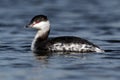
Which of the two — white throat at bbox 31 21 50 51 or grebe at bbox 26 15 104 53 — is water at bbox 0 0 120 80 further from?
white throat at bbox 31 21 50 51

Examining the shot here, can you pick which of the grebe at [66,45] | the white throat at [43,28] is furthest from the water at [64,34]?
the white throat at [43,28]

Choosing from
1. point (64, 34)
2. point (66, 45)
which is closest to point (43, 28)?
point (66, 45)

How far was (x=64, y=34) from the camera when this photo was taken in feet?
79.9

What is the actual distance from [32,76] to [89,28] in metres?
11.3

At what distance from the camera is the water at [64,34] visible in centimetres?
1511

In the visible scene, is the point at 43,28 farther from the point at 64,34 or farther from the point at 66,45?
the point at 64,34

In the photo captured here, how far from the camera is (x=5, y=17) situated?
97.6ft

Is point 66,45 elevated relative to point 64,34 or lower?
lower

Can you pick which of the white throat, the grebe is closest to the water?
the grebe

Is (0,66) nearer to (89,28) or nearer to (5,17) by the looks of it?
(89,28)

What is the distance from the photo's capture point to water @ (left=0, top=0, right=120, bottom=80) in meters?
15.1

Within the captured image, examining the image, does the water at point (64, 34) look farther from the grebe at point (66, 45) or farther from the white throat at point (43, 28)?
the white throat at point (43, 28)

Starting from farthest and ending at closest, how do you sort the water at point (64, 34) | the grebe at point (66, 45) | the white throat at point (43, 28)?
1. the white throat at point (43, 28)
2. the grebe at point (66, 45)
3. the water at point (64, 34)

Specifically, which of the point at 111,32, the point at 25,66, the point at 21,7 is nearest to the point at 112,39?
the point at 111,32
